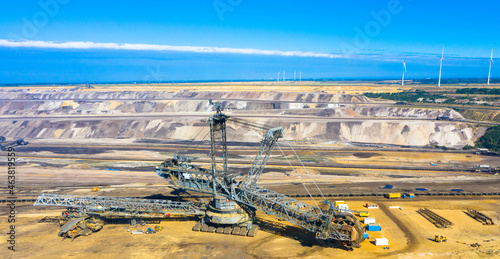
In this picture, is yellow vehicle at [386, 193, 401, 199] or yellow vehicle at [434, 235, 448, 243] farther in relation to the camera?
yellow vehicle at [386, 193, 401, 199]

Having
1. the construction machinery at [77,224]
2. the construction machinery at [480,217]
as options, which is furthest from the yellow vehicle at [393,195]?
the construction machinery at [77,224]

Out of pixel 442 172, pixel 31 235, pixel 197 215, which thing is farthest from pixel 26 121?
pixel 442 172

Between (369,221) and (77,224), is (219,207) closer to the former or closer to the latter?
(77,224)

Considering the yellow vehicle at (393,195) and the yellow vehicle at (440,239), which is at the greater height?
the yellow vehicle at (393,195)

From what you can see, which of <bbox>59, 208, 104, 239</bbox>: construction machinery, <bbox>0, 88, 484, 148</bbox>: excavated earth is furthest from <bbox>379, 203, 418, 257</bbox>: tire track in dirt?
<bbox>0, 88, 484, 148</bbox>: excavated earth

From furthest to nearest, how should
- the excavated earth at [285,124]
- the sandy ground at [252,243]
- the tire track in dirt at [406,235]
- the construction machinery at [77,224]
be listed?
the excavated earth at [285,124] < the construction machinery at [77,224] < the tire track in dirt at [406,235] < the sandy ground at [252,243]

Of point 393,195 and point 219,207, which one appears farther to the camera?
point 393,195

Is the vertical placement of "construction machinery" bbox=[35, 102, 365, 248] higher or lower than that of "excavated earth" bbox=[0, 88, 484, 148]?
lower

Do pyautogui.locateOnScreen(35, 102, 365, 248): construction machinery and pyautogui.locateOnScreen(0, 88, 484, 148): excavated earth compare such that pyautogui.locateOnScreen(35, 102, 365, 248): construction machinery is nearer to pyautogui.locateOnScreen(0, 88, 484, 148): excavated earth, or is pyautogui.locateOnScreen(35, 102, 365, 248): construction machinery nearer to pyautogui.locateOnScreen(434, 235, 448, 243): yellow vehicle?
pyautogui.locateOnScreen(434, 235, 448, 243): yellow vehicle

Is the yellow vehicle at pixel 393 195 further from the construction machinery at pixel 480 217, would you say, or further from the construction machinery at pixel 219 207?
the construction machinery at pixel 219 207

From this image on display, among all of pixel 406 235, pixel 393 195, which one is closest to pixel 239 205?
pixel 406 235

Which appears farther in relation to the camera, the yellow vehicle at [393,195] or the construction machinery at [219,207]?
the yellow vehicle at [393,195]

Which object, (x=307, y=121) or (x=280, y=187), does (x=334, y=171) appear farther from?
(x=307, y=121)
